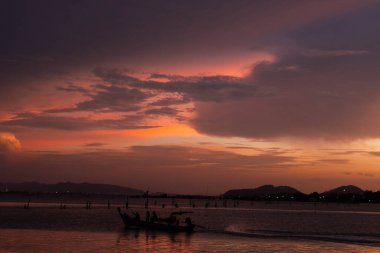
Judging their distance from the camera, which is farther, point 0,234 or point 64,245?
point 0,234

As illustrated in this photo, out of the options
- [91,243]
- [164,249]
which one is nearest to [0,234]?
[91,243]

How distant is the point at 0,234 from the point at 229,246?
62.3 feet

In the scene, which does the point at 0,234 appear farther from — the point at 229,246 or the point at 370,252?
the point at 370,252

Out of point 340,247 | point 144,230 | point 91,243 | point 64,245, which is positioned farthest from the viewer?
point 144,230

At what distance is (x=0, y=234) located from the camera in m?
41.9

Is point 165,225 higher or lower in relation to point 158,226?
higher

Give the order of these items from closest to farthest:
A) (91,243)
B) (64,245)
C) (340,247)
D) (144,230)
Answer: (64,245)
(91,243)
(340,247)
(144,230)

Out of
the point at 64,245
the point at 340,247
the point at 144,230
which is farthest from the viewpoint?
the point at 144,230

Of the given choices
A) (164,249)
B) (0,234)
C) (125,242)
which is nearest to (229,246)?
(164,249)

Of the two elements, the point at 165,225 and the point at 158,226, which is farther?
the point at 158,226

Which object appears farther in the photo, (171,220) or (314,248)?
(171,220)

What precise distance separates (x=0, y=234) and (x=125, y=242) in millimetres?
11025

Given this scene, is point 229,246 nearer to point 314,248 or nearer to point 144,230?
point 314,248

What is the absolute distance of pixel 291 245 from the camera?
1603 inches
